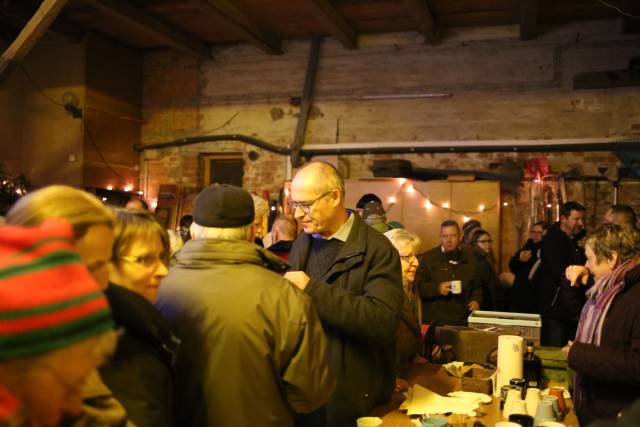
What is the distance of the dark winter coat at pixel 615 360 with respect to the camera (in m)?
2.46

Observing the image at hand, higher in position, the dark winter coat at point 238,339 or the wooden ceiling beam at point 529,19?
the wooden ceiling beam at point 529,19

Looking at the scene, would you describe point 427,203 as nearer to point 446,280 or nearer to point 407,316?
point 446,280

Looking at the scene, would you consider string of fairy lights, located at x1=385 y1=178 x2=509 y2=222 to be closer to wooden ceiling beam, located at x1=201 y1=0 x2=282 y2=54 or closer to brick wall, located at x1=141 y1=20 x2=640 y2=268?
brick wall, located at x1=141 y1=20 x2=640 y2=268

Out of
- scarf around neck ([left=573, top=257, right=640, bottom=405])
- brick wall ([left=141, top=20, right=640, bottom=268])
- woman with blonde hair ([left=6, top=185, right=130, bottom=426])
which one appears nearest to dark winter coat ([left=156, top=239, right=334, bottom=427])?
woman with blonde hair ([left=6, top=185, right=130, bottom=426])

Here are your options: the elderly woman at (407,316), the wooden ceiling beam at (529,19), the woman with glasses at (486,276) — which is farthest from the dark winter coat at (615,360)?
the wooden ceiling beam at (529,19)

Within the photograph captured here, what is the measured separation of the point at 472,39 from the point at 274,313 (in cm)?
699

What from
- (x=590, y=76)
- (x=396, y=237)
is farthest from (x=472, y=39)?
(x=396, y=237)

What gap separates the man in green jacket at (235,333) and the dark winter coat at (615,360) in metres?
1.31

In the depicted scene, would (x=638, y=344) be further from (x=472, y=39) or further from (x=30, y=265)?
(x=472, y=39)

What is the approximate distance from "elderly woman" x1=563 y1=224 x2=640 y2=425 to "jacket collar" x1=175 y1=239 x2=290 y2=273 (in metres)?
1.57

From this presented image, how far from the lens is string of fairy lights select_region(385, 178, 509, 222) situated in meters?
7.41

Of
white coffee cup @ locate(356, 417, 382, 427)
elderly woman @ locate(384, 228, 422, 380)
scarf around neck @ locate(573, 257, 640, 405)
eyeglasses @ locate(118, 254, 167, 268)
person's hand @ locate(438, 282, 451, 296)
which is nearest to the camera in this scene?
eyeglasses @ locate(118, 254, 167, 268)

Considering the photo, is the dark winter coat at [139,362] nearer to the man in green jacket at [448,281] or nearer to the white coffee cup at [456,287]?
the white coffee cup at [456,287]

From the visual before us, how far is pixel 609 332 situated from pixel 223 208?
5.91 feet
